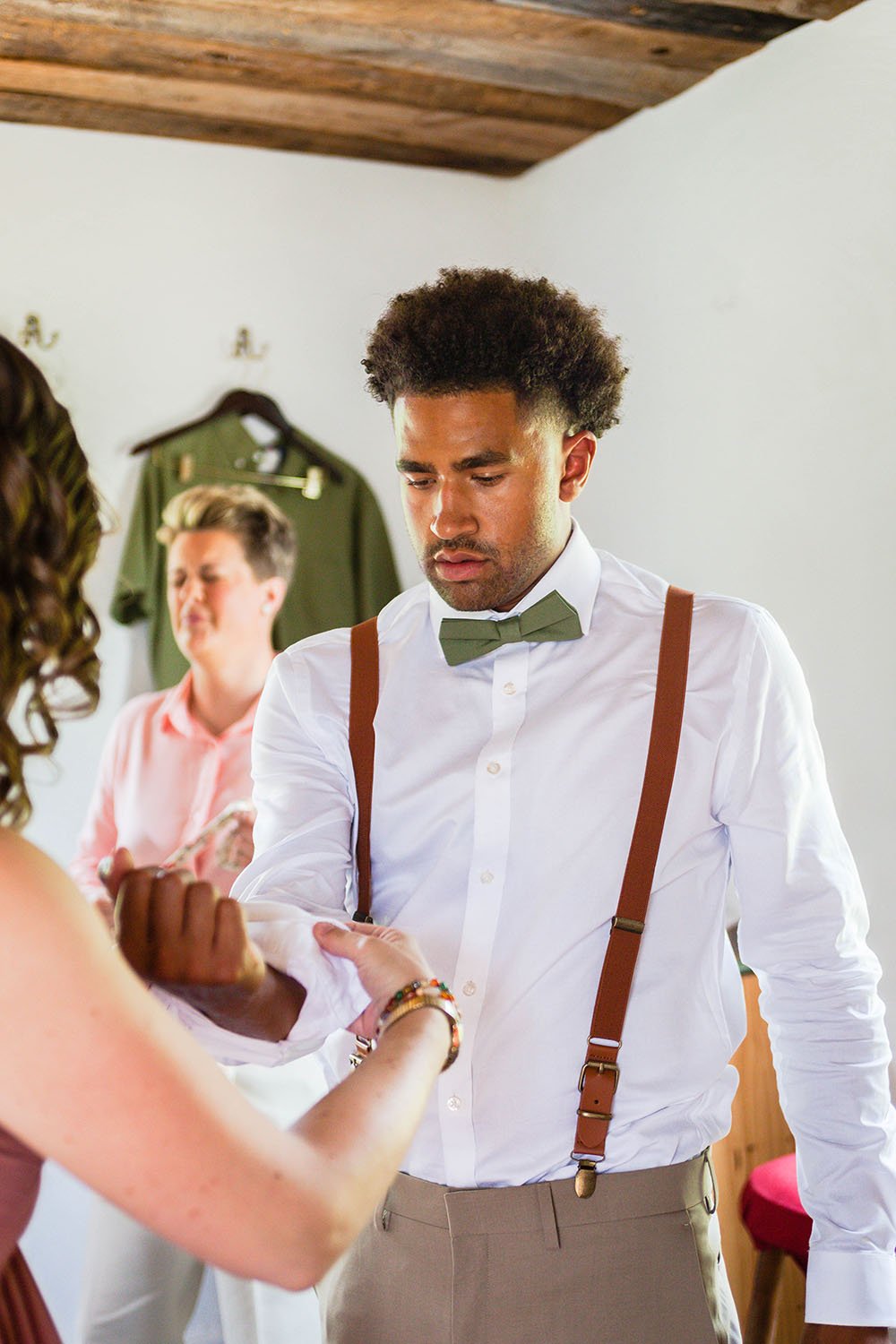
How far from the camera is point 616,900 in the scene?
1530 millimetres

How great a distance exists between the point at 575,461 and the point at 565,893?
2.05ft

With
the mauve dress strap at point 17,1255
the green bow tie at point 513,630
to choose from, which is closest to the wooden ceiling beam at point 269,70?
the green bow tie at point 513,630

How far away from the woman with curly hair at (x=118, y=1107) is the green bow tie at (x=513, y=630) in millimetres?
755

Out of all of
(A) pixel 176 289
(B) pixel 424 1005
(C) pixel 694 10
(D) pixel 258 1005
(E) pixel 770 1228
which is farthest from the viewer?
(A) pixel 176 289

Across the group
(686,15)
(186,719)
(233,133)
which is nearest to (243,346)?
(233,133)

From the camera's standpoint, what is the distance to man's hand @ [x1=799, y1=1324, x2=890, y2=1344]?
148 cm

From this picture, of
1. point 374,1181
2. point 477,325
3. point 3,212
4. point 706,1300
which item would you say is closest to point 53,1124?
point 374,1181

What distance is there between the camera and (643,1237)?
1.45 m

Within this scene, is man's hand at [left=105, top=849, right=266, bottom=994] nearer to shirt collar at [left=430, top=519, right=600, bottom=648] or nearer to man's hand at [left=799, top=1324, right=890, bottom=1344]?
shirt collar at [left=430, top=519, right=600, bottom=648]

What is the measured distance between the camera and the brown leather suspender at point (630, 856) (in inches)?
56.9

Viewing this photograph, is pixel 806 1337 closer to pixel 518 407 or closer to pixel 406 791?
pixel 406 791

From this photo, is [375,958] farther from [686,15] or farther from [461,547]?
[686,15]

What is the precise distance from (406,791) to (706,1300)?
2.20ft

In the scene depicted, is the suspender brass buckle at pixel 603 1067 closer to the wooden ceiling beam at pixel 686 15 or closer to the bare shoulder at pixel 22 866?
the bare shoulder at pixel 22 866
